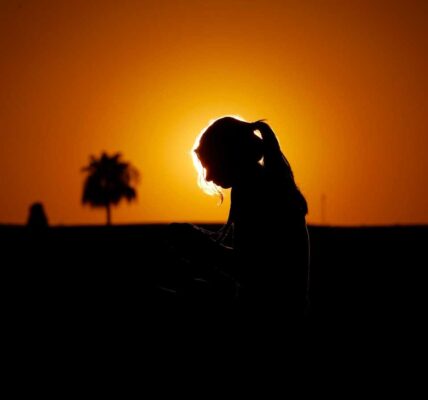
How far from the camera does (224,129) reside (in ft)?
10.6

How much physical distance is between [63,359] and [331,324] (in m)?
3.86

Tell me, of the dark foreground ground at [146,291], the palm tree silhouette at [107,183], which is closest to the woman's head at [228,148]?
the dark foreground ground at [146,291]

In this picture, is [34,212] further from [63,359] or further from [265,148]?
[265,148]

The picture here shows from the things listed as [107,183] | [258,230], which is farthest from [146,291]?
[107,183]

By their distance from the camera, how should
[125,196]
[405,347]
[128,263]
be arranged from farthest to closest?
[125,196]
[128,263]
[405,347]

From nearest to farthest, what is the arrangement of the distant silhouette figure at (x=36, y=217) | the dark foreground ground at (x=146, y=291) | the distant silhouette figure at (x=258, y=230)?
the distant silhouette figure at (x=258, y=230), the dark foreground ground at (x=146, y=291), the distant silhouette figure at (x=36, y=217)

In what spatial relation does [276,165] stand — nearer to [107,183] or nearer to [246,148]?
[246,148]

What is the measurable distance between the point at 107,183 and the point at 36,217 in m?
56.7

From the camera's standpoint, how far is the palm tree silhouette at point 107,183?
74.7 meters

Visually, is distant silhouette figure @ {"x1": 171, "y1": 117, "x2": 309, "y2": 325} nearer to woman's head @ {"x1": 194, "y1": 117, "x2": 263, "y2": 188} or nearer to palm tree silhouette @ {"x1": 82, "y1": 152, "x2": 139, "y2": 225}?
woman's head @ {"x1": 194, "y1": 117, "x2": 263, "y2": 188}

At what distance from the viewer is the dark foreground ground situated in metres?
3.25

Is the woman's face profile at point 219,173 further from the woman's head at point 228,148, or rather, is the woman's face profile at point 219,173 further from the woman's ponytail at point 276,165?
the woman's ponytail at point 276,165

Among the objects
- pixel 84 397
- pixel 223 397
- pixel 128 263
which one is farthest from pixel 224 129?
pixel 128 263

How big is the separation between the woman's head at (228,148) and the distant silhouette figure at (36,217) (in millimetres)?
16493
